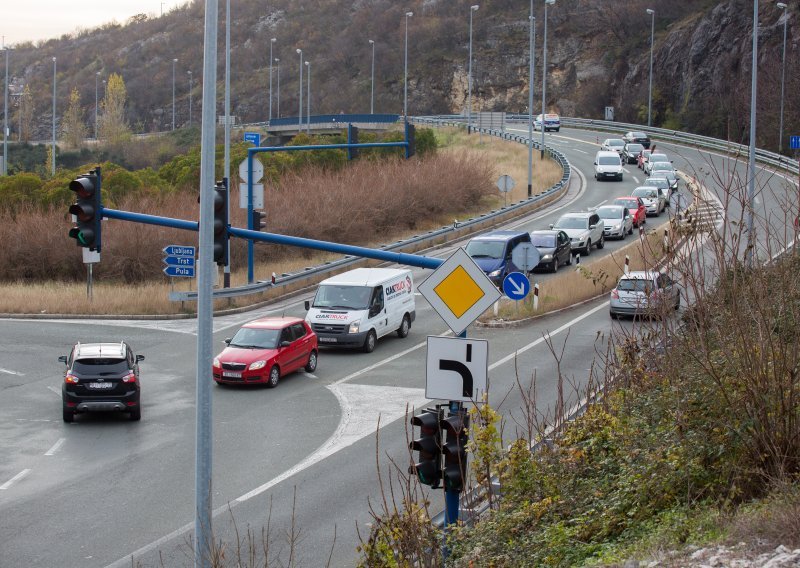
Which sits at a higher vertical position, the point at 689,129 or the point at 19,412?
the point at 689,129

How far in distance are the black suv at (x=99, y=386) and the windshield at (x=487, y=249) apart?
15798mm

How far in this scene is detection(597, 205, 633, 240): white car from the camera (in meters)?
44.9

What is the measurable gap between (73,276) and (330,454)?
97.5 feet

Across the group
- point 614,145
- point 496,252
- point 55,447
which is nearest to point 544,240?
point 496,252

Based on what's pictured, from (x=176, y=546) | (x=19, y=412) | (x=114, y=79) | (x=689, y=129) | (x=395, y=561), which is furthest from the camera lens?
(x=114, y=79)

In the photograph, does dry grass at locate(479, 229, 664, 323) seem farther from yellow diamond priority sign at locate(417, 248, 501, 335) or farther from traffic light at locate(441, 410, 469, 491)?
traffic light at locate(441, 410, 469, 491)

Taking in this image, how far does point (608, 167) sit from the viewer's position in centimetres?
6209

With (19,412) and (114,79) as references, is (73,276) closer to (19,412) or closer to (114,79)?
(19,412)

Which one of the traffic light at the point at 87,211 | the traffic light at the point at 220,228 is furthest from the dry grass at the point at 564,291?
the traffic light at the point at 220,228

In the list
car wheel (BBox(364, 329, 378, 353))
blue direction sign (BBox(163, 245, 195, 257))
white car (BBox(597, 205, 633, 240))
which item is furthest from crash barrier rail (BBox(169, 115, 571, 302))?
car wheel (BBox(364, 329, 378, 353))

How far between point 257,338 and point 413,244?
732 inches

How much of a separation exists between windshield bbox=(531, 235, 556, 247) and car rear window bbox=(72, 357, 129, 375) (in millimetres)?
19940

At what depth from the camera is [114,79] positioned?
117188 mm

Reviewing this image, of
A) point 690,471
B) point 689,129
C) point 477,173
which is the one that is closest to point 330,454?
point 690,471
